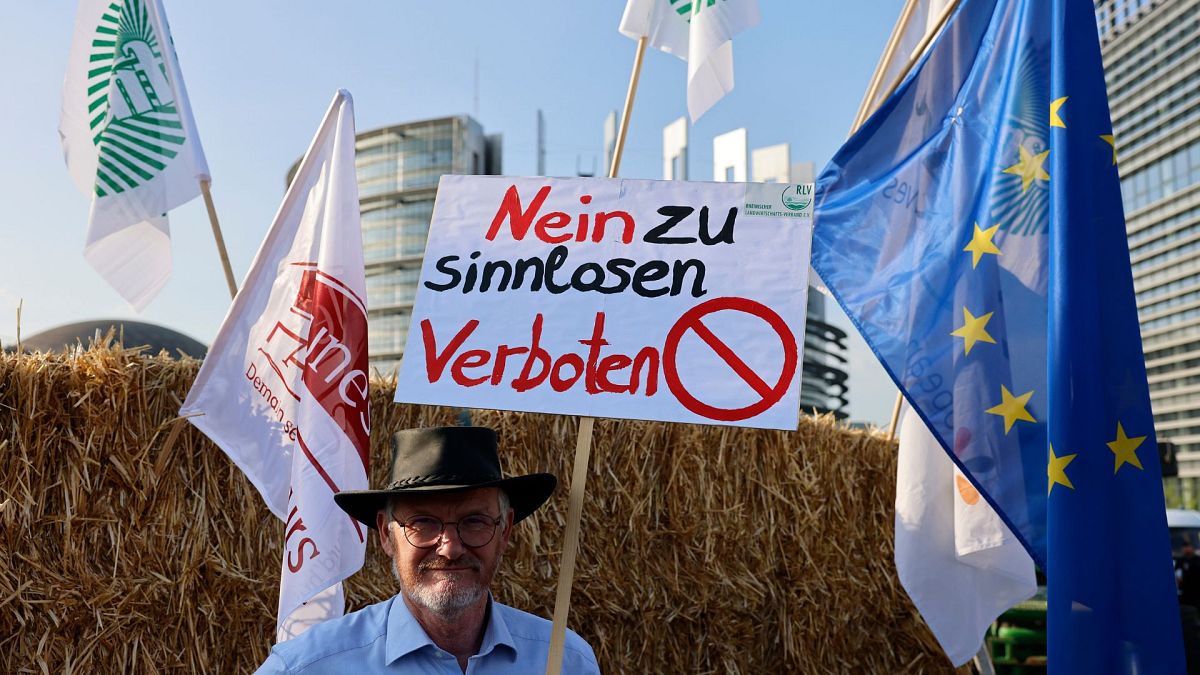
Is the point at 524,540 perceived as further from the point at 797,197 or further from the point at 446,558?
Result: the point at 797,197

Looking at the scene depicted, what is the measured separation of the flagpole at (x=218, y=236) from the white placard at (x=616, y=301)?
2038 millimetres

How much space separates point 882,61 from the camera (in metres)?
5.18

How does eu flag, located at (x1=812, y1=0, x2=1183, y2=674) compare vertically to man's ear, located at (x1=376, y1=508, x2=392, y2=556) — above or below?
above

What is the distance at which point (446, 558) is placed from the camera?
2.70 metres

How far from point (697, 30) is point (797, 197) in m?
2.39

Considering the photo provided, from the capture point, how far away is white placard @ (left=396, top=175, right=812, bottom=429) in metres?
2.93

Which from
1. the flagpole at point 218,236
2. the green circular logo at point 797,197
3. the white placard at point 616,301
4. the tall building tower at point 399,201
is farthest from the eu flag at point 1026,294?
the tall building tower at point 399,201

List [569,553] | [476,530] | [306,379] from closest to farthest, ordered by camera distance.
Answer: [476,530], [569,553], [306,379]

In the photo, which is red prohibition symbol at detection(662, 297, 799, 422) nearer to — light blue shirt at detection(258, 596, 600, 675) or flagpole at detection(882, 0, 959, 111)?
light blue shirt at detection(258, 596, 600, 675)

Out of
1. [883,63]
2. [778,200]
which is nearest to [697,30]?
[883,63]

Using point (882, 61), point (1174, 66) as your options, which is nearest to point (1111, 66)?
point (1174, 66)

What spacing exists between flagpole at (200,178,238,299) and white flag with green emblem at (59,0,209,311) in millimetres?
50

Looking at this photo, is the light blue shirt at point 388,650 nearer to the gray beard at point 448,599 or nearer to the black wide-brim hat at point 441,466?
the gray beard at point 448,599

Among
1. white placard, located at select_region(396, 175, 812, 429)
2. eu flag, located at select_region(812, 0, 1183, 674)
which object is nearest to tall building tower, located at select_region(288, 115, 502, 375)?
eu flag, located at select_region(812, 0, 1183, 674)
